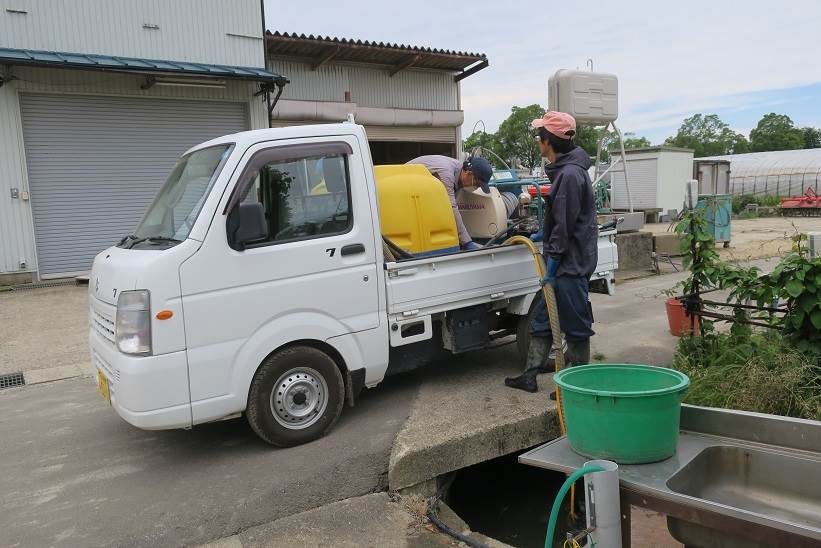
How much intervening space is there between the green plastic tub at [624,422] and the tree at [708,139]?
57.8m

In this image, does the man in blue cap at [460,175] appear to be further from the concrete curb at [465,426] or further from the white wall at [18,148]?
the white wall at [18,148]

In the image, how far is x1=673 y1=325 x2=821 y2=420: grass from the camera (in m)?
4.50

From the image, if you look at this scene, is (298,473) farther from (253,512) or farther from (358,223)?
(358,223)

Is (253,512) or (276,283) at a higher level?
(276,283)

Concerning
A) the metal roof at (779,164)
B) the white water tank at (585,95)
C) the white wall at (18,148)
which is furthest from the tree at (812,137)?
the white wall at (18,148)

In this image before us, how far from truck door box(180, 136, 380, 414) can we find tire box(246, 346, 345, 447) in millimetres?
103

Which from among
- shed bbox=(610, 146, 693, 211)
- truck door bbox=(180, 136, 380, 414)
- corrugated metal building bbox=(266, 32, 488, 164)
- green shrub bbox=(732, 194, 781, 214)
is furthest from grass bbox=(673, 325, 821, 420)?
green shrub bbox=(732, 194, 781, 214)

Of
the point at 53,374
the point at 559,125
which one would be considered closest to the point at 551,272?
the point at 559,125

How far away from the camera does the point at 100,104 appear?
1159cm

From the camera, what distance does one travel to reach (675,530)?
3.17 meters

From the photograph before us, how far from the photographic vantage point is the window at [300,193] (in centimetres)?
432

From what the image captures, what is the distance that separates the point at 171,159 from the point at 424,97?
22.8 feet

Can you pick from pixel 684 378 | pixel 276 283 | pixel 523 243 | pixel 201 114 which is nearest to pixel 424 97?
pixel 201 114

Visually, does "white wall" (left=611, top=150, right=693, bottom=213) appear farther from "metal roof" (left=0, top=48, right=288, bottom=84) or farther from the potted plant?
the potted plant
